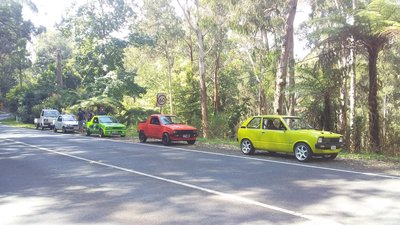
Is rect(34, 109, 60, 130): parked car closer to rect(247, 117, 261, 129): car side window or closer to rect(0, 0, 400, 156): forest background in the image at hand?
rect(0, 0, 400, 156): forest background

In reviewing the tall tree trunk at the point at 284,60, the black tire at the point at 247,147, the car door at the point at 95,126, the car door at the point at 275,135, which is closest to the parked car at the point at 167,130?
the tall tree trunk at the point at 284,60

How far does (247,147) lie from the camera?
14586mm

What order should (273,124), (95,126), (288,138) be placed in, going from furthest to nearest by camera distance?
(95,126), (273,124), (288,138)

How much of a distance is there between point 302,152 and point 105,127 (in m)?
15.8

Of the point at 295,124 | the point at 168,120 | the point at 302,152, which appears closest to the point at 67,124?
the point at 168,120

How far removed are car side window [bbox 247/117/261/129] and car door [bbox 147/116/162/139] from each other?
6.24m

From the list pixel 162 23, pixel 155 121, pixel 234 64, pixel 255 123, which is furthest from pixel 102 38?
pixel 255 123

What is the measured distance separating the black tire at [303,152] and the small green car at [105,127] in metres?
15.3

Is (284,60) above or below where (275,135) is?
above

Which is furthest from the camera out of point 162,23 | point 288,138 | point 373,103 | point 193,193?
point 162,23

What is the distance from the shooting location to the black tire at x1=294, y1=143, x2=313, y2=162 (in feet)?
40.7

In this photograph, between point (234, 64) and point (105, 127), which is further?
point (234, 64)

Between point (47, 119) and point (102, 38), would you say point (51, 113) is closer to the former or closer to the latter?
point (47, 119)

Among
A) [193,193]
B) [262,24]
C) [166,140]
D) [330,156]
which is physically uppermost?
[262,24]
